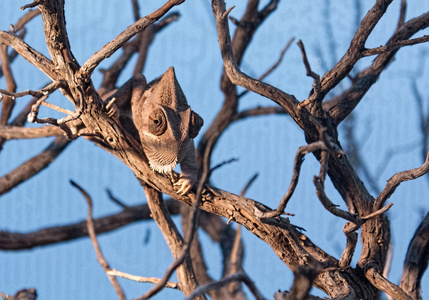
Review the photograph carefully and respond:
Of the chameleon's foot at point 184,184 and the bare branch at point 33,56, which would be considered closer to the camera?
the bare branch at point 33,56

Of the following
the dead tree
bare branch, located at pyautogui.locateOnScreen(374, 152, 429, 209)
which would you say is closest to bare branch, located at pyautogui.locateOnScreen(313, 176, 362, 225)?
the dead tree

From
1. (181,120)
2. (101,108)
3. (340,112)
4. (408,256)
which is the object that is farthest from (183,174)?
(408,256)

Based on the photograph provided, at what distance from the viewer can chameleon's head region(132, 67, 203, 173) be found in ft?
7.77

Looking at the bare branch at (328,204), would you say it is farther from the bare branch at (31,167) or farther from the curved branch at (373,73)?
the bare branch at (31,167)

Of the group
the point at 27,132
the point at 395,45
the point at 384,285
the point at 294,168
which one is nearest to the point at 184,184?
the point at 294,168

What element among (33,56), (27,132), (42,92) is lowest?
(42,92)

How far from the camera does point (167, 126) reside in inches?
93.1

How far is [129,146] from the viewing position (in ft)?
7.83

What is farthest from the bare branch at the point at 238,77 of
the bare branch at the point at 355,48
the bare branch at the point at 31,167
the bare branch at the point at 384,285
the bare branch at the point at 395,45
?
the bare branch at the point at 31,167

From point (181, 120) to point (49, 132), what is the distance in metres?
1.37

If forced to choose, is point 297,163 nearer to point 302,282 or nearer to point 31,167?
point 302,282

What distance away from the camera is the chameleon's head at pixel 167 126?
2.37m

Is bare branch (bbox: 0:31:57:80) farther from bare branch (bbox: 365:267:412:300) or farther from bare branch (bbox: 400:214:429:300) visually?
bare branch (bbox: 400:214:429:300)

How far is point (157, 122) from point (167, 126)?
0.05 meters
